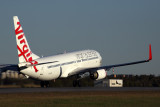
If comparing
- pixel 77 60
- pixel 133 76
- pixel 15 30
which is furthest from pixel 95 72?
pixel 133 76

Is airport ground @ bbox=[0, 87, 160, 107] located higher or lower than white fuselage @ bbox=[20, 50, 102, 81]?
lower

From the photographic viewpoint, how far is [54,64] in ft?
174

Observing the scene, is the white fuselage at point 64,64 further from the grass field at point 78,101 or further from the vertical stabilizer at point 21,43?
the grass field at point 78,101

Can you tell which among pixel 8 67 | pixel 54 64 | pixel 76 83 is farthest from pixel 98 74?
pixel 8 67

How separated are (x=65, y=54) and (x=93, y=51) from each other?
6.79 metres

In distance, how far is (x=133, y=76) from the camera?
72.1 m

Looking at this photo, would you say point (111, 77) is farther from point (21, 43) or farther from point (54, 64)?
point (21, 43)

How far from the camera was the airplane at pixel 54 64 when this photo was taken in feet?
156

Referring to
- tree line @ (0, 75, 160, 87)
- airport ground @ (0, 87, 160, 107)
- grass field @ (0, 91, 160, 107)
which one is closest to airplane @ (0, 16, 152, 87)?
tree line @ (0, 75, 160, 87)

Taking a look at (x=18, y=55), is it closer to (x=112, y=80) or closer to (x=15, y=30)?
(x=15, y=30)

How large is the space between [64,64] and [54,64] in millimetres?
2305

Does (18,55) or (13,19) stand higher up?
(13,19)

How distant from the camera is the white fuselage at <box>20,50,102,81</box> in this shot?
166ft

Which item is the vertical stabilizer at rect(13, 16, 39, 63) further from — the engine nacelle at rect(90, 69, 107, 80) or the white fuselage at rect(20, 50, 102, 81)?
the engine nacelle at rect(90, 69, 107, 80)
